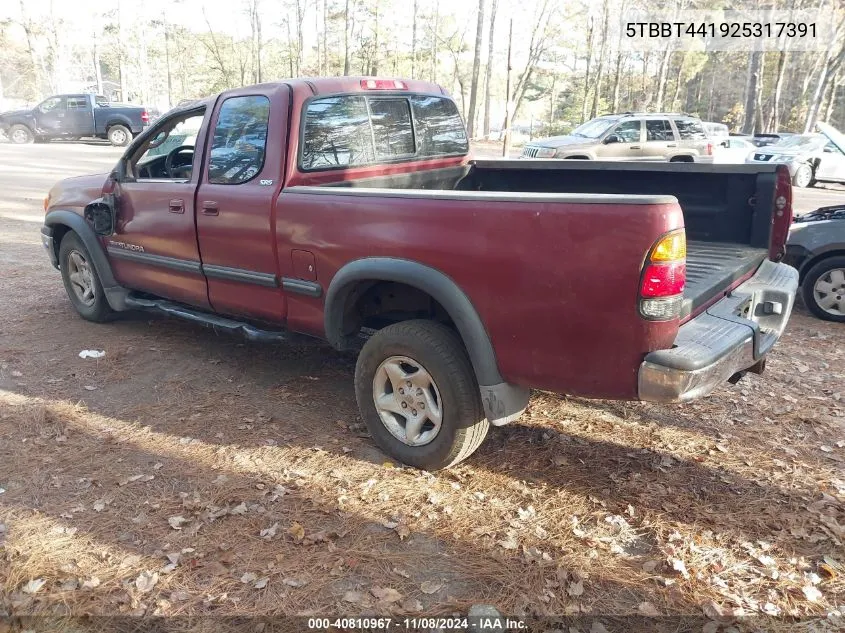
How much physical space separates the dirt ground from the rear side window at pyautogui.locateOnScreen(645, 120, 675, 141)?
12545 mm

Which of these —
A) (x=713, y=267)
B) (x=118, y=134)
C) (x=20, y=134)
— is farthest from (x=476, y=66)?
(x=713, y=267)

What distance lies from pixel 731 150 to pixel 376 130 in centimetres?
1672

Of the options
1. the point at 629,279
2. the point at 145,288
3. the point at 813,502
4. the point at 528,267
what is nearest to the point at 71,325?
the point at 145,288

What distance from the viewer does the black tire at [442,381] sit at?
3.16 m

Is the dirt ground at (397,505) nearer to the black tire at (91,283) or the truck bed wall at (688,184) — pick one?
the black tire at (91,283)

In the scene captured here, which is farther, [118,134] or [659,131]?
[118,134]

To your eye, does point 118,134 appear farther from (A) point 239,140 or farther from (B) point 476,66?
(A) point 239,140

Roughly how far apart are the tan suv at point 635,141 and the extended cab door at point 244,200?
1214cm

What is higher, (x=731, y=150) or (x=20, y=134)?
(x=20, y=134)

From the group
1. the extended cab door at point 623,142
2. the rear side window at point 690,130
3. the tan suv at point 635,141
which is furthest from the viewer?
the rear side window at point 690,130

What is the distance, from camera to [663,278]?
2557 mm

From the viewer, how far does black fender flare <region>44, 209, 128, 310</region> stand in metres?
5.30

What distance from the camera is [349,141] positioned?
13.6 ft

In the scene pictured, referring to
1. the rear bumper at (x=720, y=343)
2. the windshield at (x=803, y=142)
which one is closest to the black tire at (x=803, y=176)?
the windshield at (x=803, y=142)
